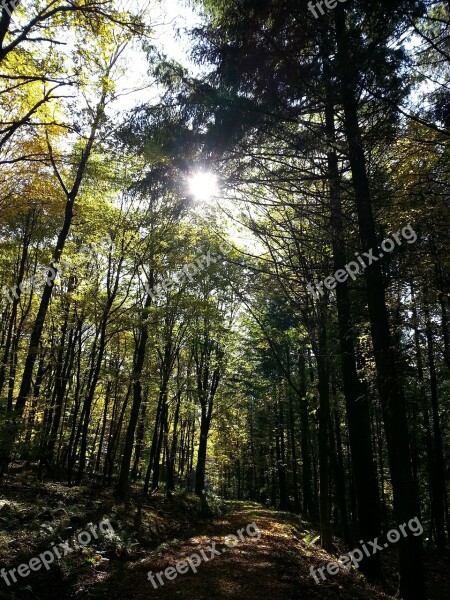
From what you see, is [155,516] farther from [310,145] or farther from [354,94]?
[354,94]

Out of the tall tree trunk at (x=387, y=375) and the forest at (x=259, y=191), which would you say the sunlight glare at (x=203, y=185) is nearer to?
the forest at (x=259, y=191)

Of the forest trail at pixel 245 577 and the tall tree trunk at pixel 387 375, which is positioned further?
the forest trail at pixel 245 577

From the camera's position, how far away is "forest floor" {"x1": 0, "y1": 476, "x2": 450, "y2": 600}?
6223 millimetres

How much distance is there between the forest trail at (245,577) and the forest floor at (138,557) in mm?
17

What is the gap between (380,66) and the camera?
6.02 metres

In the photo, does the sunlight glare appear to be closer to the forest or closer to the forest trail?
the forest

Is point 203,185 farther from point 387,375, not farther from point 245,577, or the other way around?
point 245,577

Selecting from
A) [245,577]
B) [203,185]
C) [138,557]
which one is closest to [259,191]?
[203,185]

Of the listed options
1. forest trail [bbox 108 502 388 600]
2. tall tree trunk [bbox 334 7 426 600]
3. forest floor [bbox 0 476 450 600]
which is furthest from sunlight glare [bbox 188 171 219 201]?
forest trail [bbox 108 502 388 600]

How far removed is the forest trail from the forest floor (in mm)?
17

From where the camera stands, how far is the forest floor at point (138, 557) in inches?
245

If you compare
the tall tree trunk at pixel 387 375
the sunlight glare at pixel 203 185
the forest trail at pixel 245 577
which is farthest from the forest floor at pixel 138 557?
the sunlight glare at pixel 203 185

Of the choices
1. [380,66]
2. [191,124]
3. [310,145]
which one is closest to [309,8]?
[380,66]

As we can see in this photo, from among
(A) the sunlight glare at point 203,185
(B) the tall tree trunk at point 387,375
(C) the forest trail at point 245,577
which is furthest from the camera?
(A) the sunlight glare at point 203,185
